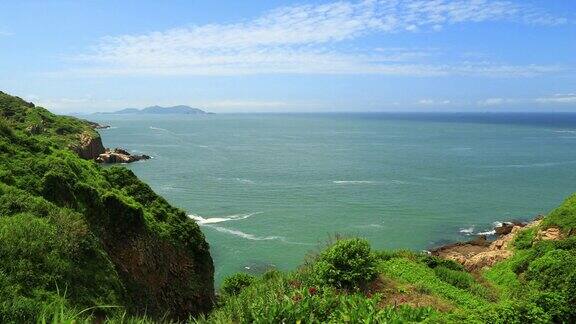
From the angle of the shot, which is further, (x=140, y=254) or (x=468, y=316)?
(x=140, y=254)

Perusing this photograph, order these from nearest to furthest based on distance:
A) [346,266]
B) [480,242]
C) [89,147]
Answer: [346,266], [480,242], [89,147]

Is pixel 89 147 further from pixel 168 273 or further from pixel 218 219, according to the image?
pixel 168 273

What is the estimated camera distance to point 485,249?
1684 inches

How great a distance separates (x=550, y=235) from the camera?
32.8 metres

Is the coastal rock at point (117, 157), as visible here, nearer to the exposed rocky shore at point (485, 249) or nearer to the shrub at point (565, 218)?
the exposed rocky shore at point (485, 249)

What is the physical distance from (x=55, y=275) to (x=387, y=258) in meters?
16.2

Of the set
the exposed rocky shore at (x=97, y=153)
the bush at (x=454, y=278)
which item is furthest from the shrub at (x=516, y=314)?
the exposed rocky shore at (x=97, y=153)

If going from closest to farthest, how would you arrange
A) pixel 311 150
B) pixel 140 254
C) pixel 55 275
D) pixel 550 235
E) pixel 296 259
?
pixel 55 275 < pixel 140 254 < pixel 550 235 < pixel 296 259 < pixel 311 150

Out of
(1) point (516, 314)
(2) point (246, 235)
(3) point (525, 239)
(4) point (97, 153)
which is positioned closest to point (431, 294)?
(1) point (516, 314)

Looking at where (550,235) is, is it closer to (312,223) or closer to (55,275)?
(312,223)

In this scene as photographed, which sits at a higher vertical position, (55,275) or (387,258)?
(55,275)

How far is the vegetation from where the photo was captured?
13953 millimetres

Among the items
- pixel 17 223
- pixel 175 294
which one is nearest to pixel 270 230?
pixel 175 294

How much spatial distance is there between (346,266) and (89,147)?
78.8 metres
